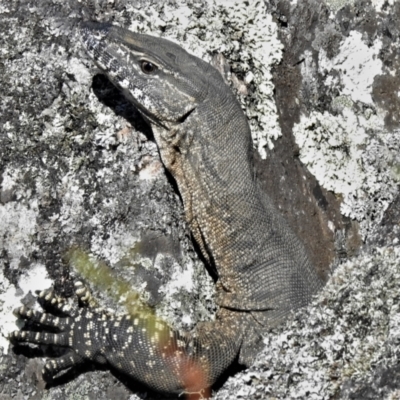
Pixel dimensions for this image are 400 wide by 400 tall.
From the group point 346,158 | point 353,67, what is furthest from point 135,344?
point 353,67

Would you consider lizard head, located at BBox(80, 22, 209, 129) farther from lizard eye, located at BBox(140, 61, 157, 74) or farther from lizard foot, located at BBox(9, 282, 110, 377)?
lizard foot, located at BBox(9, 282, 110, 377)

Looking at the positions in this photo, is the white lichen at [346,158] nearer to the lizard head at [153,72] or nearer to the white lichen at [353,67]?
the white lichen at [353,67]

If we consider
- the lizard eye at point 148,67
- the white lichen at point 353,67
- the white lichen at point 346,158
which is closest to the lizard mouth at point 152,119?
the lizard eye at point 148,67

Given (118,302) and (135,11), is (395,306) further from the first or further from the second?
(135,11)

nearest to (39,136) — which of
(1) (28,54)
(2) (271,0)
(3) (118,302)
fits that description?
(1) (28,54)

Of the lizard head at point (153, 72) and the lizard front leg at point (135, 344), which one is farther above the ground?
the lizard head at point (153, 72)
